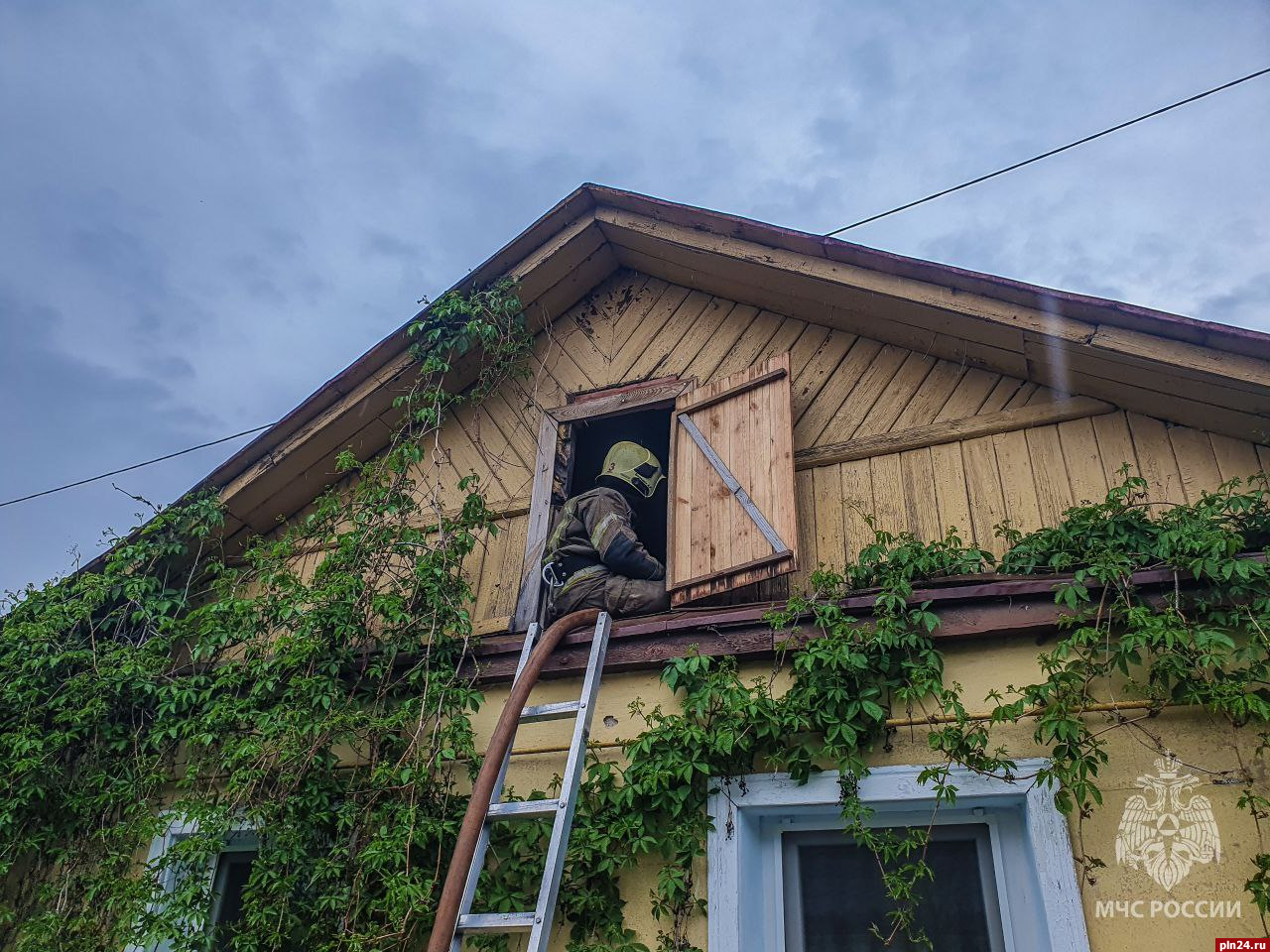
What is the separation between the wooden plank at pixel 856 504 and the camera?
460 cm

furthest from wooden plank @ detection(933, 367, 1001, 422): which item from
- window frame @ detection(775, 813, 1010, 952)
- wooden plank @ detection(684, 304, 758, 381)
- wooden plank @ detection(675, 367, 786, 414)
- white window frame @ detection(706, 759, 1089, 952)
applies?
window frame @ detection(775, 813, 1010, 952)

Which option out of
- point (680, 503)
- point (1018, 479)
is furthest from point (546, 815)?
point (1018, 479)

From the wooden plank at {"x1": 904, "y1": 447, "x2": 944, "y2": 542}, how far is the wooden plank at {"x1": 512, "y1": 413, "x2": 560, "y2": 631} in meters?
2.02

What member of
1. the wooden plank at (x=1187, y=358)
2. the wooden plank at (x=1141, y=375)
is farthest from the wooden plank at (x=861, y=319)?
the wooden plank at (x=1187, y=358)

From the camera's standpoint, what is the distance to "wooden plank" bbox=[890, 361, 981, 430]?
485 centimetres

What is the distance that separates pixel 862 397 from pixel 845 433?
0.82 feet

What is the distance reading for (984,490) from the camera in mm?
4461

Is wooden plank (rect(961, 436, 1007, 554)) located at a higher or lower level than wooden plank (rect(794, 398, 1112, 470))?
lower

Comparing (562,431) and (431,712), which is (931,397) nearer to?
(562,431)

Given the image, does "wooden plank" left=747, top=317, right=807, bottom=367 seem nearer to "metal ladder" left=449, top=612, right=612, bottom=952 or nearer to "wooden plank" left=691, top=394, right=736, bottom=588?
"wooden plank" left=691, top=394, right=736, bottom=588

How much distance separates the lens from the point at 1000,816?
142 inches

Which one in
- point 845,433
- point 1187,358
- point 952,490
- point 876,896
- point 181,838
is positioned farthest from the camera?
point 845,433

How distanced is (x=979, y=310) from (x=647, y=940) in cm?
323

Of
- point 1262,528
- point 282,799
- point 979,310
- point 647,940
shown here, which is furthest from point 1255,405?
point 282,799
